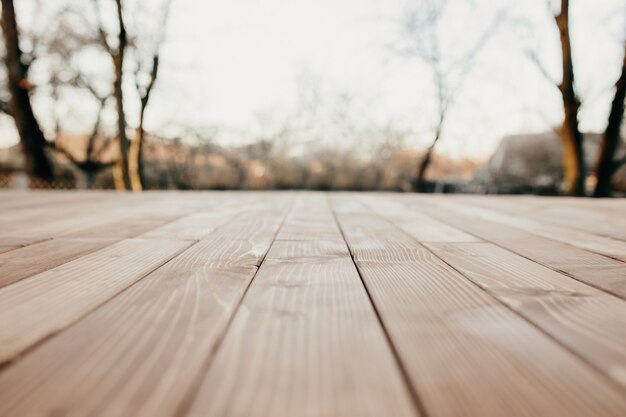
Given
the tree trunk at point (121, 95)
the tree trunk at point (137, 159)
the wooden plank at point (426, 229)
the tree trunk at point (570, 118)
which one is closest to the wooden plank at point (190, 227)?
the wooden plank at point (426, 229)

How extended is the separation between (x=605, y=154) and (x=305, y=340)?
7349mm

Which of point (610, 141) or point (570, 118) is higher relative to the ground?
point (570, 118)

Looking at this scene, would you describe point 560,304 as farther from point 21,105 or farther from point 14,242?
point 21,105

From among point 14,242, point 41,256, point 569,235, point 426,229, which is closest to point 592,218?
point 569,235

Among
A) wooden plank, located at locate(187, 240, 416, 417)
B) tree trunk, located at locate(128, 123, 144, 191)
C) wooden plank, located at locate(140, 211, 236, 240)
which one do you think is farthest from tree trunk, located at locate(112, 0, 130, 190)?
wooden plank, located at locate(187, 240, 416, 417)

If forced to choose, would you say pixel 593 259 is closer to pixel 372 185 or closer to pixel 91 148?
pixel 372 185

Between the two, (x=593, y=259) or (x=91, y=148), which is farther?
(x=91, y=148)

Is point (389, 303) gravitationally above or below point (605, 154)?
below

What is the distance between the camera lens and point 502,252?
1070mm

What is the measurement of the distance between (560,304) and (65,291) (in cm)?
94

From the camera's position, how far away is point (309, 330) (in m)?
0.52

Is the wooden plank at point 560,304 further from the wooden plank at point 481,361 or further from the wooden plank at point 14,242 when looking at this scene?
the wooden plank at point 14,242

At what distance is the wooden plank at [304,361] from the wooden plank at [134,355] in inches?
1.3

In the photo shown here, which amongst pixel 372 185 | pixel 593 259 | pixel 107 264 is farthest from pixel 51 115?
pixel 593 259
